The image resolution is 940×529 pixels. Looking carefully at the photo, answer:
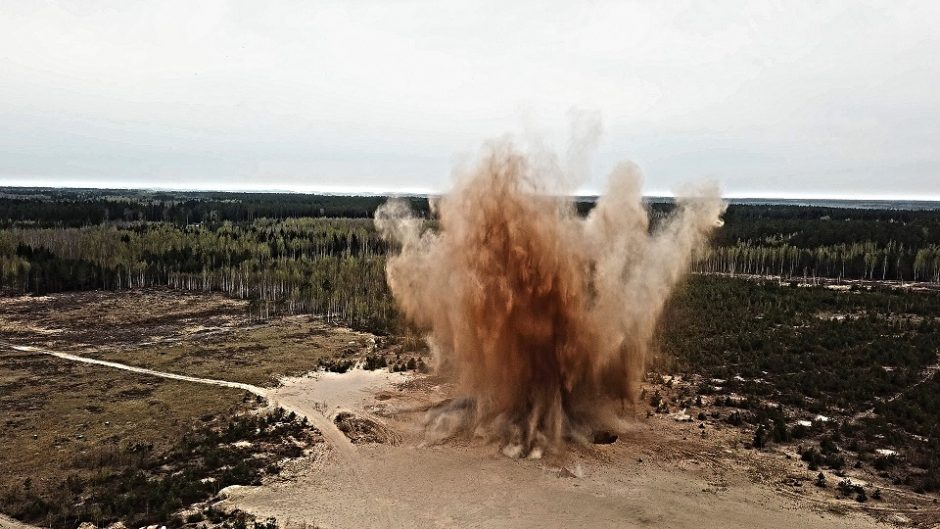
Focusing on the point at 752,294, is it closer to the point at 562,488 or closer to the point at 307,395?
the point at 307,395

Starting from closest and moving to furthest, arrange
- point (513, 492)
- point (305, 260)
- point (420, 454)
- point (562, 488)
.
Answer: point (513, 492) → point (562, 488) → point (420, 454) → point (305, 260)

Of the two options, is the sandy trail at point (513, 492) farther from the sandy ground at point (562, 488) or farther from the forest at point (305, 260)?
the forest at point (305, 260)

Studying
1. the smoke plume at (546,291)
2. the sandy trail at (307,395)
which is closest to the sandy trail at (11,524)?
the sandy trail at (307,395)

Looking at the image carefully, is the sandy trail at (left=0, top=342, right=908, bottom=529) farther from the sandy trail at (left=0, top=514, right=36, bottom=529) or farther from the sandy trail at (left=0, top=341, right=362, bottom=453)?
the sandy trail at (left=0, top=341, right=362, bottom=453)

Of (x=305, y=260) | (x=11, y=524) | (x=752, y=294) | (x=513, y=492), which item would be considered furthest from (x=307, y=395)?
(x=305, y=260)

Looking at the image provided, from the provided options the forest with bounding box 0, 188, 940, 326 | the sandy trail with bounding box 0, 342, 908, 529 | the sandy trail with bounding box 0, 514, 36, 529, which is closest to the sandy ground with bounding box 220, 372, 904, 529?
the sandy trail with bounding box 0, 342, 908, 529

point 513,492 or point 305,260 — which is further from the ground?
point 305,260

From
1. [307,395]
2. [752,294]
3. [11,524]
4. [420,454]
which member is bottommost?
[307,395]

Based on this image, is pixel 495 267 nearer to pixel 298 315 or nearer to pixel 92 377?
pixel 92 377
